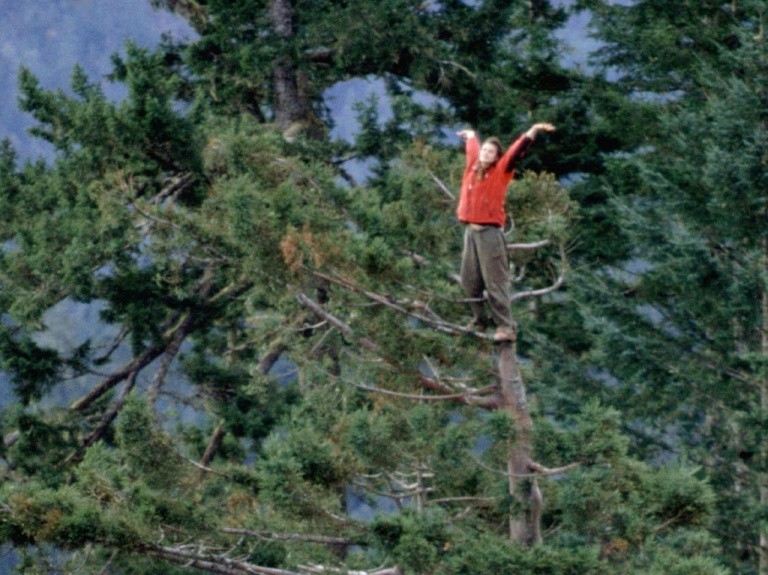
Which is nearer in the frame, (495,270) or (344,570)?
(495,270)

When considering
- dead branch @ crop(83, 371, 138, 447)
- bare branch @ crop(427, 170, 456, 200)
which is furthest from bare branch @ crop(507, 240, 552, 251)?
dead branch @ crop(83, 371, 138, 447)

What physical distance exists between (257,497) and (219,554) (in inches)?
46.9

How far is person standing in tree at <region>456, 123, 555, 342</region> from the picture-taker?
40.6 feet

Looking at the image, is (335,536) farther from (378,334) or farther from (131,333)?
(131,333)

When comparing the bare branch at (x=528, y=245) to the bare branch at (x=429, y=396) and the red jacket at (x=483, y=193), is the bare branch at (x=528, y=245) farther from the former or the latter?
the bare branch at (x=429, y=396)

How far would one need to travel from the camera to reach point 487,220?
41.1ft

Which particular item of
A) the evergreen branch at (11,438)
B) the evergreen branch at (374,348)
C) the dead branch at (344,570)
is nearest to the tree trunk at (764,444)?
the evergreen branch at (374,348)

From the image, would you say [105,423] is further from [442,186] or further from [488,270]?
[488,270]

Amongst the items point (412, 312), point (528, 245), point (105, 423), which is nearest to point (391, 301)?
point (412, 312)

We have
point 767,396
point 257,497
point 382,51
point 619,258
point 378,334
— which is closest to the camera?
point 378,334

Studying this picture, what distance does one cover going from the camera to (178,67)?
23.9m

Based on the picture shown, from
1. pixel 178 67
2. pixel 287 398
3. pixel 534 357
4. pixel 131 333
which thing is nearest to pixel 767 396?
pixel 534 357

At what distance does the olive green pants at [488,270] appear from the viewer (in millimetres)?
12570

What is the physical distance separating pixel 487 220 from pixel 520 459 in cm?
194
